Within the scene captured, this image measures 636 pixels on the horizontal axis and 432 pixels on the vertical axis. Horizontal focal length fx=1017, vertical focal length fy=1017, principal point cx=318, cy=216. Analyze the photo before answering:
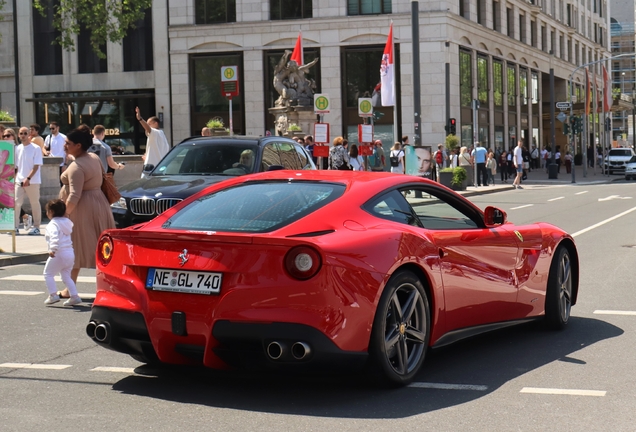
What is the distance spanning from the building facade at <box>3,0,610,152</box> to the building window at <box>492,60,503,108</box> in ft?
2.92

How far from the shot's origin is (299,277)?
5645 mm

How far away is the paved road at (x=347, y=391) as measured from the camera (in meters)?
5.34

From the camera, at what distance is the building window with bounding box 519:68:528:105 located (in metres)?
67.9

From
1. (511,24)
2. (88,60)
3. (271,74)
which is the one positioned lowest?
(271,74)

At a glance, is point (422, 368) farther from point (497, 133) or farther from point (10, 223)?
point (497, 133)

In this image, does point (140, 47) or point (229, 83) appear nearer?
point (229, 83)

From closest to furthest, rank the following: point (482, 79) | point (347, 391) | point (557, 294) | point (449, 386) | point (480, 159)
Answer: point (347, 391) → point (449, 386) → point (557, 294) → point (480, 159) → point (482, 79)

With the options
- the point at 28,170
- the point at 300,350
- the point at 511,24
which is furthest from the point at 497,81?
the point at 300,350

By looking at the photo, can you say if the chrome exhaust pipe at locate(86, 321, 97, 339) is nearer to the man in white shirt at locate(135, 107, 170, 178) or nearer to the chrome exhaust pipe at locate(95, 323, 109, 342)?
the chrome exhaust pipe at locate(95, 323, 109, 342)

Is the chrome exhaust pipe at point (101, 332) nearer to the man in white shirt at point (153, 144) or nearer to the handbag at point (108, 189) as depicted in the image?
the handbag at point (108, 189)

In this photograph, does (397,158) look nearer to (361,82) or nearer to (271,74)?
(361,82)

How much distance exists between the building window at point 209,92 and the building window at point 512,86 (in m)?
19.2

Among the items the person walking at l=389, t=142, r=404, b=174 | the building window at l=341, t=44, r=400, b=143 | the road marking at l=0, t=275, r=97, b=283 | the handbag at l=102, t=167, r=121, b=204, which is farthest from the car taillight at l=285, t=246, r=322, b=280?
the building window at l=341, t=44, r=400, b=143

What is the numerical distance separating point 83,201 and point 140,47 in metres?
47.2
